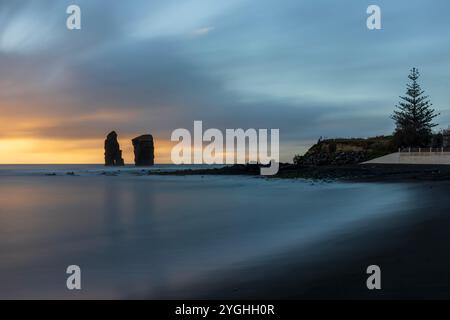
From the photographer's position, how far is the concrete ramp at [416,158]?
49.8 metres

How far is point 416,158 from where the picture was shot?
5241cm

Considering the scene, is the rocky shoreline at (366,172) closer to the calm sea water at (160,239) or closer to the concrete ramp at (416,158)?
the concrete ramp at (416,158)

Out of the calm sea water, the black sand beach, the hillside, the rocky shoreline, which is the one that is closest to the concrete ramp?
the hillside

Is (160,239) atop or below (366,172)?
below

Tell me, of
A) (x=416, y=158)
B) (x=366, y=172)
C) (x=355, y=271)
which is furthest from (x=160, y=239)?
(x=416, y=158)

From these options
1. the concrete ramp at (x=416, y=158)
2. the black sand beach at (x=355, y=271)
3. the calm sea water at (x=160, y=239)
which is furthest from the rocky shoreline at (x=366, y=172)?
the black sand beach at (x=355, y=271)

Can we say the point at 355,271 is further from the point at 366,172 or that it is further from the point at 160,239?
the point at 366,172

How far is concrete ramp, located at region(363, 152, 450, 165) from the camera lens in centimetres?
4978

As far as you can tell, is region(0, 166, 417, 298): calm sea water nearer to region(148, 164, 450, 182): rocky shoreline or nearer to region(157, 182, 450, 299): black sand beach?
region(157, 182, 450, 299): black sand beach

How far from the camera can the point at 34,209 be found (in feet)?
84.4

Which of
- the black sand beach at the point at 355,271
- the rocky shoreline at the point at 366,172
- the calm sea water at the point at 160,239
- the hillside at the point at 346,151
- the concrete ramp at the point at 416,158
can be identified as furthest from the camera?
the hillside at the point at 346,151
